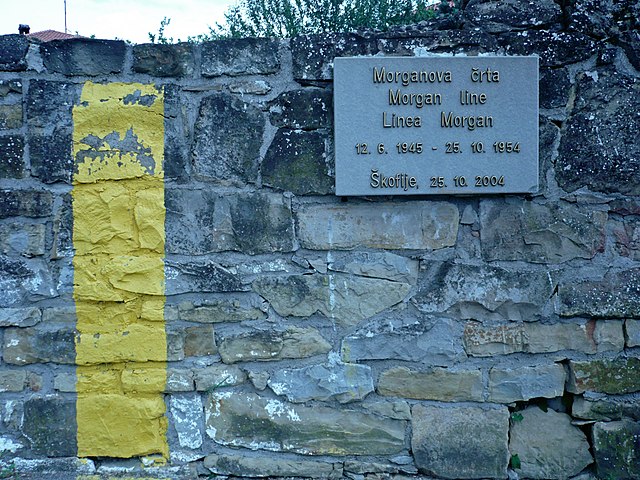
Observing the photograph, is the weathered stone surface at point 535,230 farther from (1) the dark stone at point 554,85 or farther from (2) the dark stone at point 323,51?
(2) the dark stone at point 323,51

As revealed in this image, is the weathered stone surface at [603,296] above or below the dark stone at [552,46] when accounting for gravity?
below

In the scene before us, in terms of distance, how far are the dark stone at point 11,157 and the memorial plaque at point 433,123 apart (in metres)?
1.38

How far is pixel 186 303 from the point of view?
2.71 m

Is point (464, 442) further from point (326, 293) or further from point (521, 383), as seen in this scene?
point (326, 293)

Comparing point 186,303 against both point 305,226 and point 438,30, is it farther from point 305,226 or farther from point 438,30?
point 438,30

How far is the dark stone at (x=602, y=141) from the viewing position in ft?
8.82

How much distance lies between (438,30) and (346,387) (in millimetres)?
1611

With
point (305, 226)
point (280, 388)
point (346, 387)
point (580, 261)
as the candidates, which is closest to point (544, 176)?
point (580, 261)

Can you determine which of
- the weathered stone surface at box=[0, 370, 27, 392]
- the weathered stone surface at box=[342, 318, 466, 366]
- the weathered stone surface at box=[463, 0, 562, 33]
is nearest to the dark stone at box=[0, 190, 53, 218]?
the weathered stone surface at box=[0, 370, 27, 392]

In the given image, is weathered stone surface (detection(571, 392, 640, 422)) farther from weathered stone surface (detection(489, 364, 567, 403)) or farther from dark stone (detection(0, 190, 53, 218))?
dark stone (detection(0, 190, 53, 218))

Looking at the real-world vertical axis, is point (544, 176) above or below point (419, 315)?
above

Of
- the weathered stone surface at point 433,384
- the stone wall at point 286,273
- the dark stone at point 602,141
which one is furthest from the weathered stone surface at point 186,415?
the dark stone at point 602,141

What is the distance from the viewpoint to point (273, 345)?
271 cm

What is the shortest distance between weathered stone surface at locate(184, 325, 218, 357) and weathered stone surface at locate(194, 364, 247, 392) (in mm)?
77
